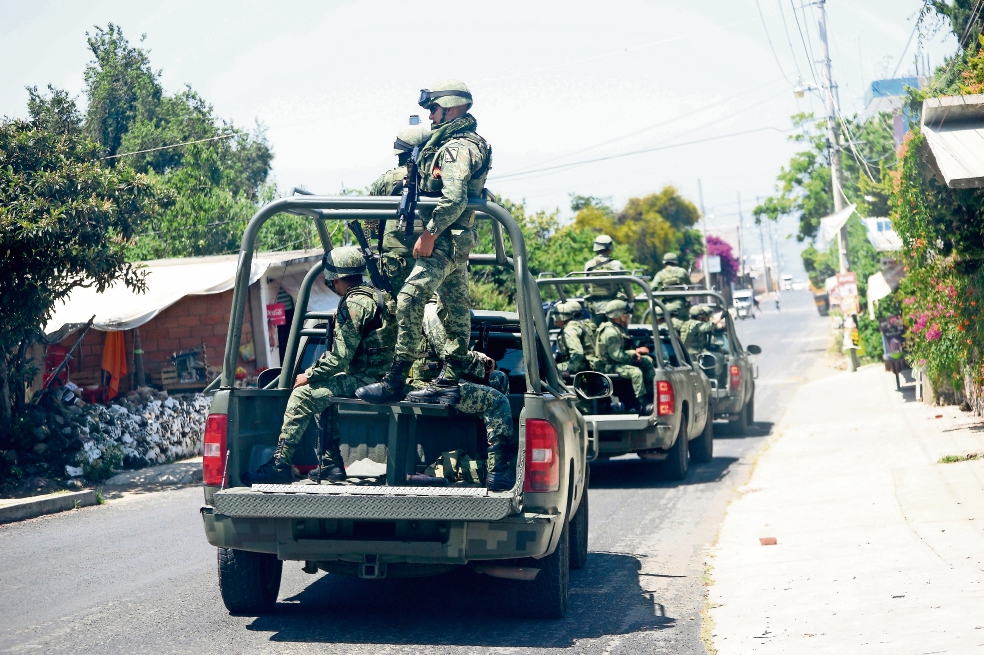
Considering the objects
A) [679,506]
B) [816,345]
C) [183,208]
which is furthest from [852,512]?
[816,345]

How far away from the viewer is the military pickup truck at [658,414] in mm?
11547

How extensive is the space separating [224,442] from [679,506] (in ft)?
19.2

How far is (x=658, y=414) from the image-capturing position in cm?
1164

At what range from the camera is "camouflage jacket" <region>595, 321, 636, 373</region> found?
39.8 ft

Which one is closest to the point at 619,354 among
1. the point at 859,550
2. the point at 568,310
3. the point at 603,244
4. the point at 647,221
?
the point at 568,310

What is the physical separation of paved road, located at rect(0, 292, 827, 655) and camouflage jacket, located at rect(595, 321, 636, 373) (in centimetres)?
174

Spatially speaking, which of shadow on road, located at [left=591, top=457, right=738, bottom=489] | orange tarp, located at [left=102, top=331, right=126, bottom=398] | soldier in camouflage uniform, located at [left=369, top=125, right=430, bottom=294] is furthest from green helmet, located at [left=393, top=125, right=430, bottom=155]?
orange tarp, located at [left=102, top=331, right=126, bottom=398]

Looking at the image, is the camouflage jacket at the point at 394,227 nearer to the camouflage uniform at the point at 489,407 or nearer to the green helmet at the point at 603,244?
the camouflage uniform at the point at 489,407

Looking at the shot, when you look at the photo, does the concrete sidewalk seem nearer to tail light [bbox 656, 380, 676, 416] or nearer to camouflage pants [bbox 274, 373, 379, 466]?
tail light [bbox 656, 380, 676, 416]

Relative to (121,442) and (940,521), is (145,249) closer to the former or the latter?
(121,442)

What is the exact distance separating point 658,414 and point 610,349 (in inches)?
37.1

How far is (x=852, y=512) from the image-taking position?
9500 mm

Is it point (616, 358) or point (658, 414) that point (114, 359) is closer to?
point (616, 358)

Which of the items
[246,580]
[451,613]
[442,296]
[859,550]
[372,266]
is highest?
[372,266]
